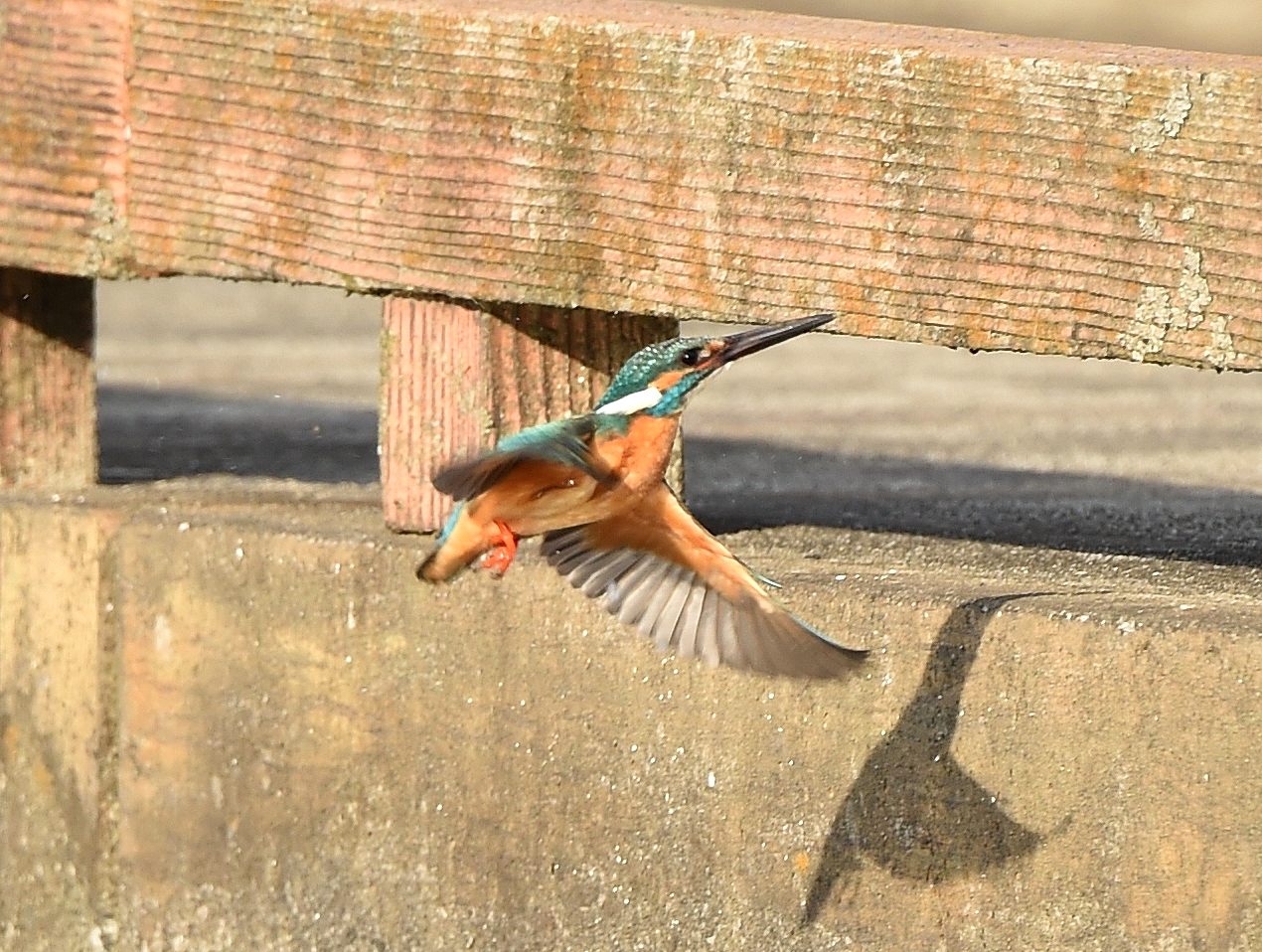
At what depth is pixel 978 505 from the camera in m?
4.17

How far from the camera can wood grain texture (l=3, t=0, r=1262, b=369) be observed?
289 cm

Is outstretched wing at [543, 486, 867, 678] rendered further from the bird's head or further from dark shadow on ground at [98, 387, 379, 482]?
dark shadow on ground at [98, 387, 379, 482]

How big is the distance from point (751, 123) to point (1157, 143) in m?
0.55

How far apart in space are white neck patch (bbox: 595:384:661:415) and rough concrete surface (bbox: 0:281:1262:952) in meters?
0.27

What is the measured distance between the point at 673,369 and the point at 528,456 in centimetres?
27

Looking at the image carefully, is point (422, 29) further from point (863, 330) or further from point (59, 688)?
point (59, 688)

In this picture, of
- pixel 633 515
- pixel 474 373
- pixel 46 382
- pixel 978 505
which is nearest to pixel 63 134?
pixel 46 382

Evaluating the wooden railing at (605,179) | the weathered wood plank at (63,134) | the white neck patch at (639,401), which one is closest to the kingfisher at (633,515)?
the white neck patch at (639,401)

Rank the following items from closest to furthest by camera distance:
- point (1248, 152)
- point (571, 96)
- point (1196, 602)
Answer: point (1248, 152) → point (1196, 602) → point (571, 96)

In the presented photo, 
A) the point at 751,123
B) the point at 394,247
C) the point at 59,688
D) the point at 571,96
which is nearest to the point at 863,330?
the point at 751,123

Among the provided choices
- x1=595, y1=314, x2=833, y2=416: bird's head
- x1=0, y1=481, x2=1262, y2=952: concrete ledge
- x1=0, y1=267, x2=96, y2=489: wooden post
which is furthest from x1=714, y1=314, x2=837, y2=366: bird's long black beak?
x1=0, y1=267, x2=96, y2=489: wooden post

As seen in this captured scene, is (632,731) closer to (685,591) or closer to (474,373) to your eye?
(685,591)

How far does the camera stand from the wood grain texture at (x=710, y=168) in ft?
9.47

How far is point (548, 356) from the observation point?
11.7 feet
